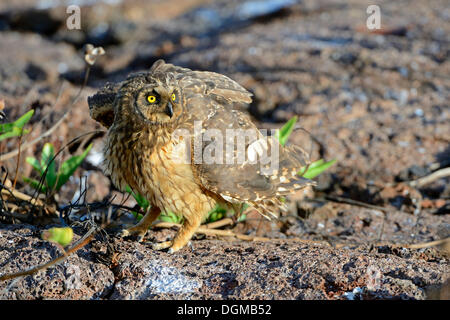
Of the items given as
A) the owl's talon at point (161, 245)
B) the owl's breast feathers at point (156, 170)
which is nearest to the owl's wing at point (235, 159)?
the owl's breast feathers at point (156, 170)

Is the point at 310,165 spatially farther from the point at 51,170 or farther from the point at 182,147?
the point at 51,170

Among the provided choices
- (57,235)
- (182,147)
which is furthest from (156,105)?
(57,235)

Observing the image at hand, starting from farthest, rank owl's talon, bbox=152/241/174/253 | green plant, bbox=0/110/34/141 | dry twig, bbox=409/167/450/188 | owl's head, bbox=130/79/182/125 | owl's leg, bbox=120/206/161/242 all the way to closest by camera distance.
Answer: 1. dry twig, bbox=409/167/450/188
2. green plant, bbox=0/110/34/141
3. owl's leg, bbox=120/206/161/242
4. owl's talon, bbox=152/241/174/253
5. owl's head, bbox=130/79/182/125

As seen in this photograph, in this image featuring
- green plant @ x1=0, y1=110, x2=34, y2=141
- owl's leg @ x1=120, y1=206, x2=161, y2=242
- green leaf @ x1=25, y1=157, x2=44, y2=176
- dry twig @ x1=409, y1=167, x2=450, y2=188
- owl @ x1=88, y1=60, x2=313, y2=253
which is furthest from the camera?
dry twig @ x1=409, y1=167, x2=450, y2=188

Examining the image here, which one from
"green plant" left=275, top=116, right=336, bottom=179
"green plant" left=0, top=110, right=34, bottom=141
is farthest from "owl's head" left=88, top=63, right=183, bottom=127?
"green plant" left=275, top=116, right=336, bottom=179

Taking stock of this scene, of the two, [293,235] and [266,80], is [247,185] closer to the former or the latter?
[293,235]

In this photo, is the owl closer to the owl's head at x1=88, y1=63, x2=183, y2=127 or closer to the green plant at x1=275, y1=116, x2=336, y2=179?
the owl's head at x1=88, y1=63, x2=183, y2=127

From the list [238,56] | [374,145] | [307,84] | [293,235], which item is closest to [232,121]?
[293,235]
